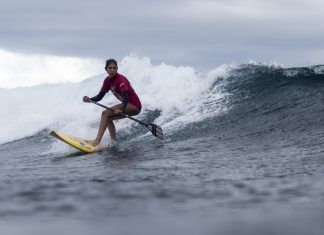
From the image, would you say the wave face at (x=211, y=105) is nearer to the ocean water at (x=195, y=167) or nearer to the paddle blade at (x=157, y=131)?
the ocean water at (x=195, y=167)

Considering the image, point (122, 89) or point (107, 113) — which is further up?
point (122, 89)

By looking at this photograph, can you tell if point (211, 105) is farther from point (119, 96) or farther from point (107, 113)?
point (107, 113)

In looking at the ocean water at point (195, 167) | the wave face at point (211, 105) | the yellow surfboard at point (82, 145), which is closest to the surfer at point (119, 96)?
the yellow surfboard at point (82, 145)

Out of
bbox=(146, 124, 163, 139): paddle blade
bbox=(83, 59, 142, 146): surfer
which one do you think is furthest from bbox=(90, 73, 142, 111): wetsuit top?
bbox=(146, 124, 163, 139): paddle blade

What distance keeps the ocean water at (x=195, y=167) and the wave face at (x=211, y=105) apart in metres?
0.04

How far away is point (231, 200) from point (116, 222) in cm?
105

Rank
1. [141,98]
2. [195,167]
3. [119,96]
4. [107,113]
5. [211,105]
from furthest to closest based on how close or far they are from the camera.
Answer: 1. [141,98]
2. [211,105]
3. [119,96]
4. [107,113]
5. [195,167]

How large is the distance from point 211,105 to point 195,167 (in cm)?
531

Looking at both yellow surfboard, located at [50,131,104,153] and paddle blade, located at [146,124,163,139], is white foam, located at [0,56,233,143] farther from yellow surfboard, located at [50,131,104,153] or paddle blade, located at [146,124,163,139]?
yellow surfboard, located at [50,131,104,153]

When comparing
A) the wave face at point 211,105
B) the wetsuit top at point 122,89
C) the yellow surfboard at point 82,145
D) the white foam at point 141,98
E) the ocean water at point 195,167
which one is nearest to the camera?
the ocean water at point 195,167

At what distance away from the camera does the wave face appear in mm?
8883

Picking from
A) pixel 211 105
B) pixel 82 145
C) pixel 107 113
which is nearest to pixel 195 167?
pixel 82 145

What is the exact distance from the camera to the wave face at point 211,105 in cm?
888

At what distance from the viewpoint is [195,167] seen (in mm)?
5797
